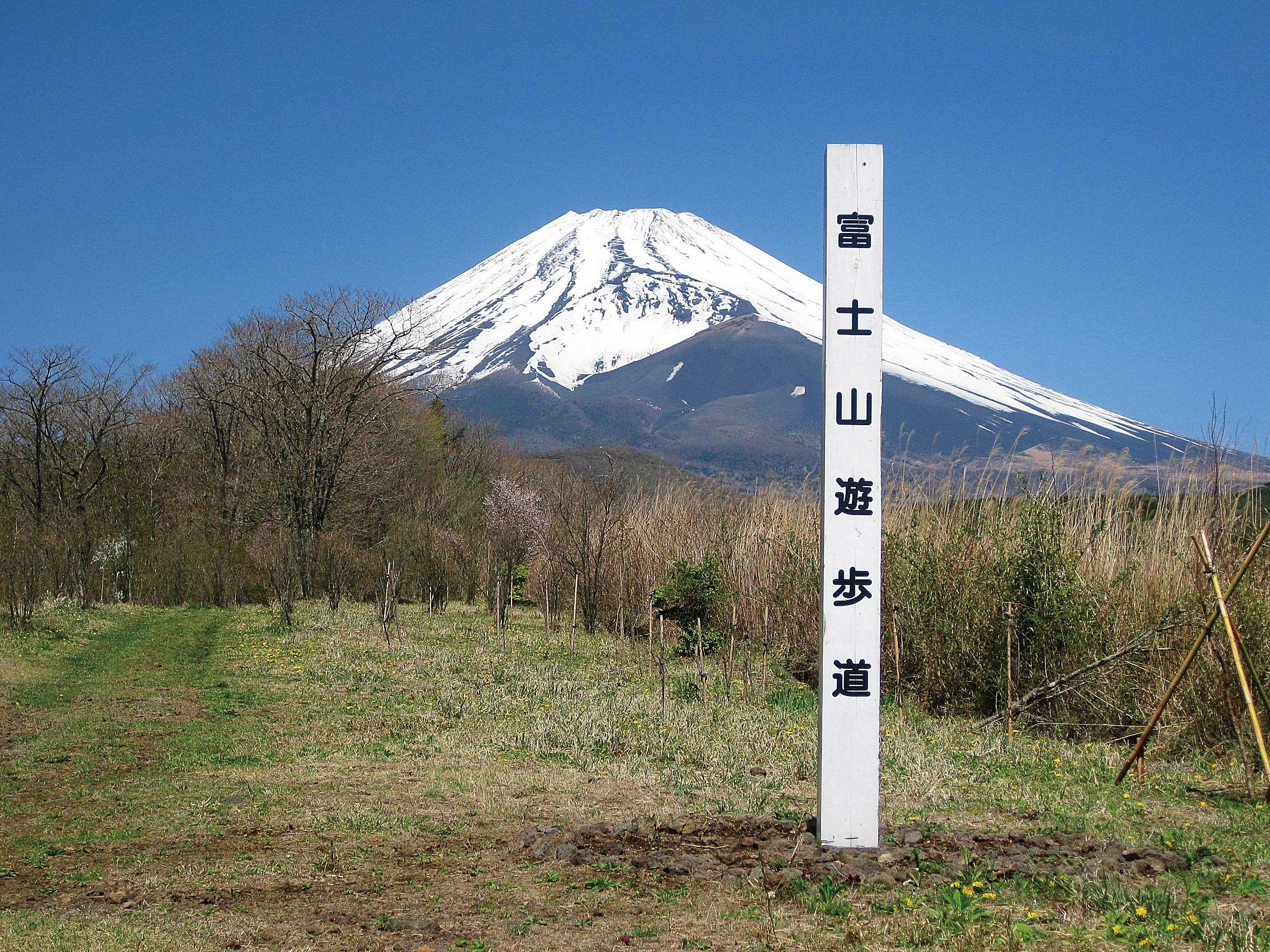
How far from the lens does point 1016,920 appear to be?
3586 mm

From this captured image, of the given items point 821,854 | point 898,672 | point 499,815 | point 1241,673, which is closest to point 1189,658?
point 1241,673

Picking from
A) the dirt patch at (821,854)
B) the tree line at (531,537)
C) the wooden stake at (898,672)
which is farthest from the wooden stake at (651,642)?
the dirt patch at (821,854)

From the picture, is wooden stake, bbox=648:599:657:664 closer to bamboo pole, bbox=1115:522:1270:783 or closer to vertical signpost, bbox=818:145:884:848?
bamboo pole, bbox=1115:522:1270:783

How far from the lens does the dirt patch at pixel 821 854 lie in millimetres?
4156

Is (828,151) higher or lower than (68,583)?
higher

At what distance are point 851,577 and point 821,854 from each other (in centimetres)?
120

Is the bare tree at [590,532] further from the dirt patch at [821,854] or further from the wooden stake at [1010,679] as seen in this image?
the dirt patch at [821,854]

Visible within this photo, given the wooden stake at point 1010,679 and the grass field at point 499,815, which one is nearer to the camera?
the grass field at point 499,815

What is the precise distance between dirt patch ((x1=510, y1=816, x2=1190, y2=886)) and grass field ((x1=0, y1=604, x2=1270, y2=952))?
61mm

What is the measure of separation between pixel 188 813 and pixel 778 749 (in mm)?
3951

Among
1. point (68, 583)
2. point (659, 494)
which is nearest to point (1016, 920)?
point (659, 494)

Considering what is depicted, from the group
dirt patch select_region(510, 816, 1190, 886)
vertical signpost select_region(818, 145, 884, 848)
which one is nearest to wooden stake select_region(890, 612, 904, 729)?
dirt patch select_region(510, 816, 1190, 886)

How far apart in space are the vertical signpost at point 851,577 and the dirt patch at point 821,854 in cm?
23

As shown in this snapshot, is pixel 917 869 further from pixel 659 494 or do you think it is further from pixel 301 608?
pixel 301 608
